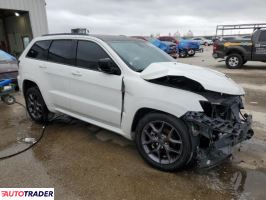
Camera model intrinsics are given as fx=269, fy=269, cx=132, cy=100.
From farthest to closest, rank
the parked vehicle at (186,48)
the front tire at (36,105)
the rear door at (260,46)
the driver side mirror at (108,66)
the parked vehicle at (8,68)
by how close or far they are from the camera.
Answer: the parked vehicle at (186,48) < the rear door at (260,46) < the parked vehicle at (8,68) < the front tire at (36,105) < the driver side mirror at (108,66)

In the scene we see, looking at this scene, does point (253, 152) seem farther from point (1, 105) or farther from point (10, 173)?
point (1, 105)

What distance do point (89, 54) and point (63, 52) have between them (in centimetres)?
68

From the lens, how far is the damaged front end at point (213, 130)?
10.3 feet

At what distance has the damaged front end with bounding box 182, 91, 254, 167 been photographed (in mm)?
3133

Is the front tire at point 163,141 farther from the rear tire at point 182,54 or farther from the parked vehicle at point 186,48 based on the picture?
the rear tire at point 182,54

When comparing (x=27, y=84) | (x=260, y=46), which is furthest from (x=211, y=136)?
(x=260, y=46)

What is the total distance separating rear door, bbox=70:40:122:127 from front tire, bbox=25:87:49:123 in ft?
3.28

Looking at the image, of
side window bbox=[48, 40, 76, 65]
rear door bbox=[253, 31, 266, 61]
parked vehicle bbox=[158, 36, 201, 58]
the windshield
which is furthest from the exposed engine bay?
parked vehicle bbox=[158, 36, 201, 58]

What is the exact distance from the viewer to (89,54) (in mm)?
4285

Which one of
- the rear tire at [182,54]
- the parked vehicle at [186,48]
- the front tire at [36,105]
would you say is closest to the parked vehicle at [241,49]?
the parked vehicle at [186,48]

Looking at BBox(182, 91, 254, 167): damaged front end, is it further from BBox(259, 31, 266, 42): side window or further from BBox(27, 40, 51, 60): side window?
BBox(259, 31, 266, 42): side window

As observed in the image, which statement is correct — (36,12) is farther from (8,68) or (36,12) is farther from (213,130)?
(213,130)

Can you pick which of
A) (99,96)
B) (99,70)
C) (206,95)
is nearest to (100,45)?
(99,70)

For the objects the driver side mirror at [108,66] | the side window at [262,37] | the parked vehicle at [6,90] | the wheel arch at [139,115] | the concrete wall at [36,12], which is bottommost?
the parked vehicle at [6,90]
